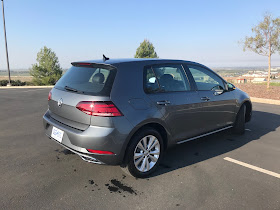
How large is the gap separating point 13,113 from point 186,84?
243 inches

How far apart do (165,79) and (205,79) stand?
3.89ft

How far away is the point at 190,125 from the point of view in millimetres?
3699

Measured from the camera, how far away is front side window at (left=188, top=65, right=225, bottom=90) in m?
3.93

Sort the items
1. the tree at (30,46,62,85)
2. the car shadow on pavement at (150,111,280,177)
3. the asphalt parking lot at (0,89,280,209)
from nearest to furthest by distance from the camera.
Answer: the asphalt parking lot at (0,89,280,209) → the car shadow on pavement at (150,111,280,177) → the tree at (30,46,62,85)

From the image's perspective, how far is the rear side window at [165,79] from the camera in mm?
3176

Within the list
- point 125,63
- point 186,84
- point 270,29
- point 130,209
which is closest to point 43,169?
point 130,209

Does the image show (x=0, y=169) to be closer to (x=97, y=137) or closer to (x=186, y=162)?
(x=97, y=137)

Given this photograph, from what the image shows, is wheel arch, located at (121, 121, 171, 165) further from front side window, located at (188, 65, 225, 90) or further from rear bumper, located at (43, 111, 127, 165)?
front side window, located at (188, 65, 225, 90)

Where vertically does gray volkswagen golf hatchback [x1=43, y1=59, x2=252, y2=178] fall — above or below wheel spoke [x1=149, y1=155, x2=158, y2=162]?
above

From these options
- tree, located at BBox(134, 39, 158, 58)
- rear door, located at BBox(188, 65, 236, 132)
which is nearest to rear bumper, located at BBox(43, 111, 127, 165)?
rear door, located at BBox(188, 65, 236, 132)

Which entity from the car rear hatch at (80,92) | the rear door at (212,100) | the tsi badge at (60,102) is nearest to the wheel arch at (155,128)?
the car rear hatch at (80,92)

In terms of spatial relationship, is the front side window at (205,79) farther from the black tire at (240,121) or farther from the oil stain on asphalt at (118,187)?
the oil stain on asphalt at (118,187)

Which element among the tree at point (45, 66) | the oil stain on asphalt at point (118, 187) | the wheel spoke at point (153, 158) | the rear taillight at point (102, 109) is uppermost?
the tree at point (45, 66)

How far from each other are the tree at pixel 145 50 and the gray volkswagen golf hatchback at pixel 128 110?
2512 centimetres
